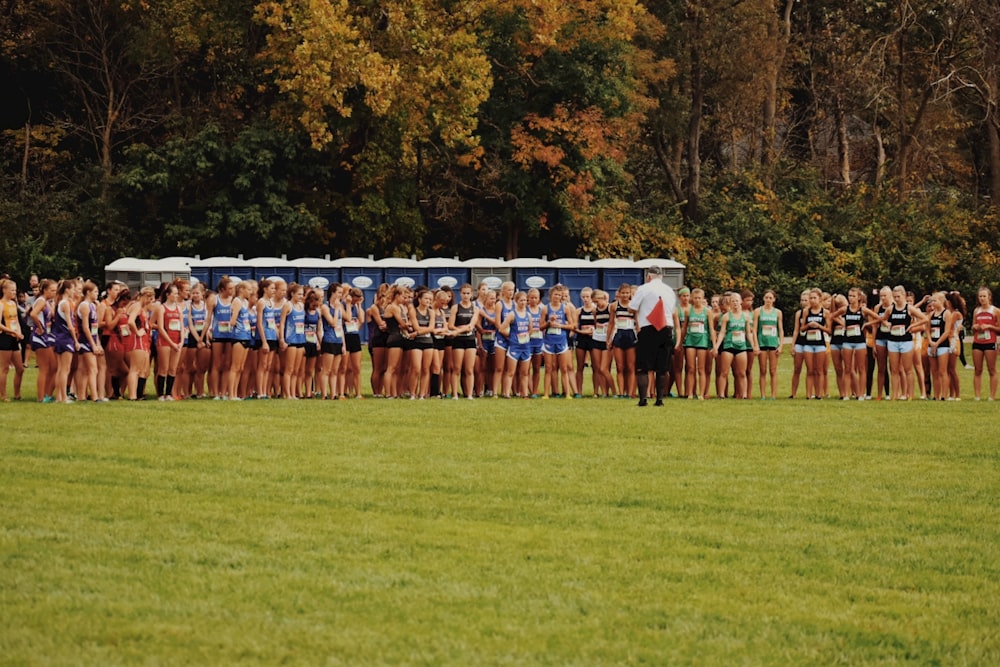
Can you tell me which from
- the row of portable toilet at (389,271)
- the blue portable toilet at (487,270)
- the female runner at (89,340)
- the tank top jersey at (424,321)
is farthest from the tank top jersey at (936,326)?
the blue portable toilet at (487,270)

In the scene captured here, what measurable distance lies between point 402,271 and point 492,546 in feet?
105

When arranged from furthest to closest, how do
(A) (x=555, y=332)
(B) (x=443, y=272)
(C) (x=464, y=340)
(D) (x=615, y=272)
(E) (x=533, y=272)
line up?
(E) (x=533, y=272) → (D) (x=615, y=272) → (B) (x=443, y=272) → (A) (x=555, y=332) → (C) (x=464, y=340)

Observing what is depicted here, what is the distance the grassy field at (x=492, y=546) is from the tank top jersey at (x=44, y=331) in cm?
363

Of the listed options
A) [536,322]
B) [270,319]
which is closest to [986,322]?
[536,322]

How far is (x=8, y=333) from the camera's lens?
777 inches

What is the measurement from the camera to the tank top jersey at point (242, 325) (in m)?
20.3

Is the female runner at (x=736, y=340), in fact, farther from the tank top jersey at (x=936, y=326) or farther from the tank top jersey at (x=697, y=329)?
the tank top jersey at (x=936, y=326)

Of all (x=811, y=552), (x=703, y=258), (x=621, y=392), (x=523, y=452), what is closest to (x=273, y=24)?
(x=703, y=258)

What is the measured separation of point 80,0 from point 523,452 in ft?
121

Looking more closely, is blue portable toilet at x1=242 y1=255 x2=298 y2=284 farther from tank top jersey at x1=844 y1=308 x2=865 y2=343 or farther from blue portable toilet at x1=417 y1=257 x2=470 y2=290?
tank top jersey at x1=844 y1=308 x2=865 y2=343

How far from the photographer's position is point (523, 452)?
13.8 m

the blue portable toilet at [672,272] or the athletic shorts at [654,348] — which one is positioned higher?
the blue portable toilet at [672,272]

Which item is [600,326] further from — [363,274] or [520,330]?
[363,274]

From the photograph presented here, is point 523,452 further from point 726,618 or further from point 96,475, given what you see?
point 726,618
